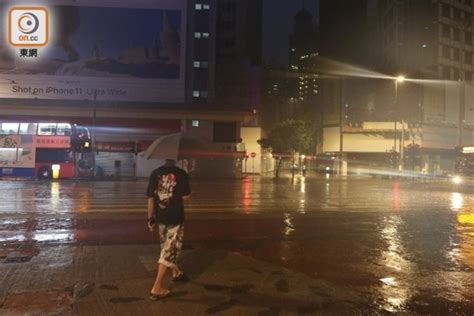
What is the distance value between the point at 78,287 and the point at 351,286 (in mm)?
3764

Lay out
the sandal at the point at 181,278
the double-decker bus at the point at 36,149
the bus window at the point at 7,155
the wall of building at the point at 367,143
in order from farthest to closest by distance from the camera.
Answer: the wall of building at the point at 367,143, the double-decker bus at the point at 36,149, the bus window at the point at 7,155, the sandal at the point at 181,278

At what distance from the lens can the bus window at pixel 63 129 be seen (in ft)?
129

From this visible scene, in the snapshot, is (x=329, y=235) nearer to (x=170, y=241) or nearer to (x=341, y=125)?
(x=170, y=241)

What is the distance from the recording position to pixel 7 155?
3859 centimetres

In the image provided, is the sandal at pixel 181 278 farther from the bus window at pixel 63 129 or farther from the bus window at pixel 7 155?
the bus window at pixel 7 155

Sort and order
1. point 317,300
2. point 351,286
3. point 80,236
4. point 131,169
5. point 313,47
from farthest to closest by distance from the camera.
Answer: point 313,47 → point 131,169 → point 80,236 → point 351,286 → point 317,300

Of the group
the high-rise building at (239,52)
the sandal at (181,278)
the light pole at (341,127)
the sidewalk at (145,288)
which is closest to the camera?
the sidewalk at (145,288)

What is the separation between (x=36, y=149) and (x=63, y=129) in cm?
244

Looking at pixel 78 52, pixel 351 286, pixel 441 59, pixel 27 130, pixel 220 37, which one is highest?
pixel 220 37

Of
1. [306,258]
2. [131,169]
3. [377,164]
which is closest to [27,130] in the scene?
[131,169]

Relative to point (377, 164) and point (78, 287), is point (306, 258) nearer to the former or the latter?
point (78, 287)

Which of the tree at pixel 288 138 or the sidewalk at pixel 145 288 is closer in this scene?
the sidewalk at pixel 145 288

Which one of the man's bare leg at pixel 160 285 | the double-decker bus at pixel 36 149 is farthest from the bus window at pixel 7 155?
the man's bare leg at pixel 160 285

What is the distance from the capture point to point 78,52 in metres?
51.3
